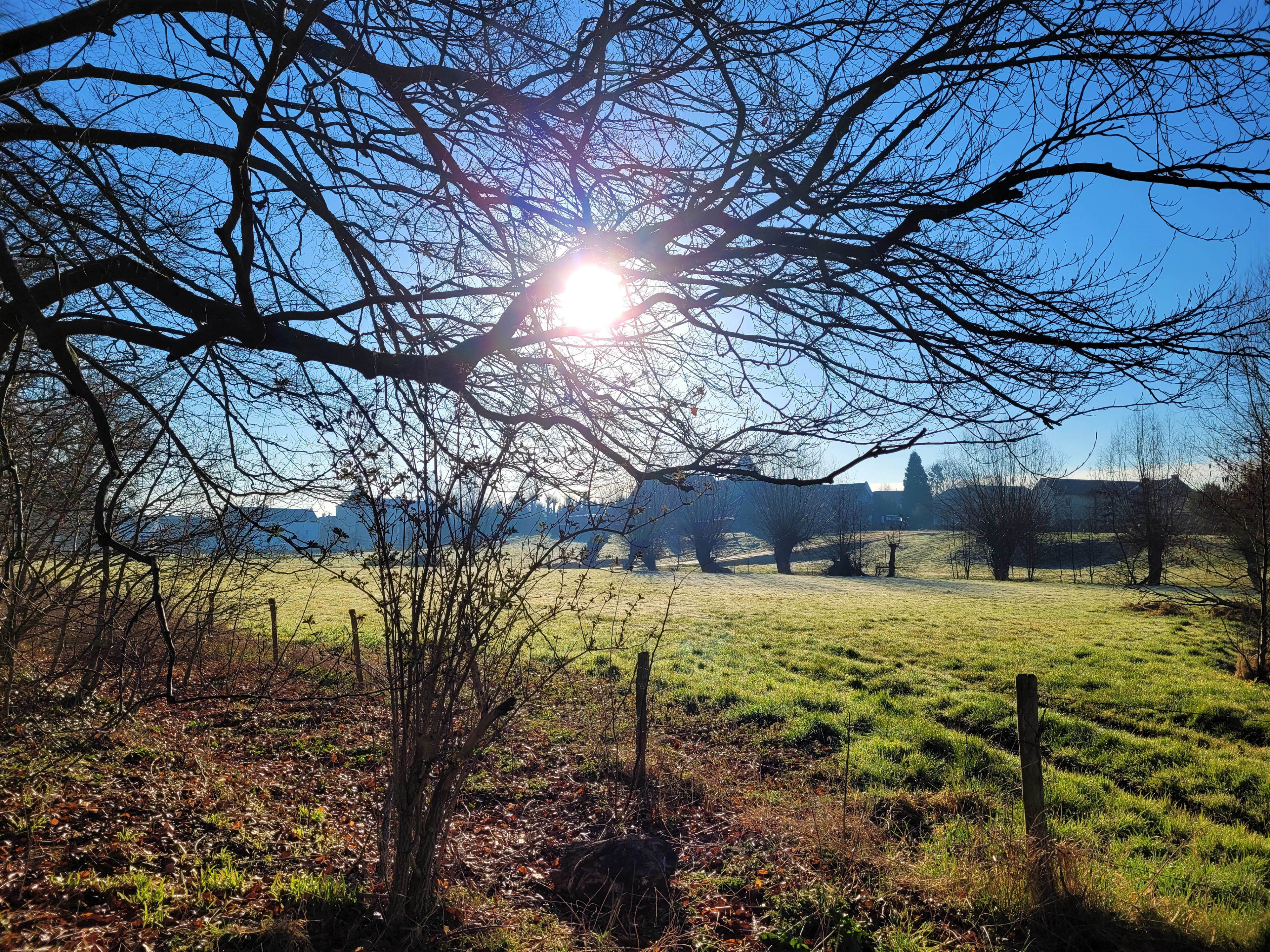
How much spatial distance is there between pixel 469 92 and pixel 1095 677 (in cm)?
1244

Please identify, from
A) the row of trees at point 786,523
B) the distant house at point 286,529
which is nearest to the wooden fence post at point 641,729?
the distant house at point 286,529

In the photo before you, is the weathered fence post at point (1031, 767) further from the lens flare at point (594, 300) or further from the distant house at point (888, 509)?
the distant house at point (888, 509)

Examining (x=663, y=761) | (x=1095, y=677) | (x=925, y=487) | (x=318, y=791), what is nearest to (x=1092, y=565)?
(x=925, y=487)

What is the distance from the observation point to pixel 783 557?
4281 cm

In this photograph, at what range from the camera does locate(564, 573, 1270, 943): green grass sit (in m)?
4.98

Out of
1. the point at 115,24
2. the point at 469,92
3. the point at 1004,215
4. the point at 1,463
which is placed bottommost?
Result: the point at 1,463

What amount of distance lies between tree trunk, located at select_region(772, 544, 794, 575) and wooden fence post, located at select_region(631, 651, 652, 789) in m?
36.4

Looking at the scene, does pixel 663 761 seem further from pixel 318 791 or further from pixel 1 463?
pixel 1 463

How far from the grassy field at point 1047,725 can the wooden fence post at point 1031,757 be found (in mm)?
222

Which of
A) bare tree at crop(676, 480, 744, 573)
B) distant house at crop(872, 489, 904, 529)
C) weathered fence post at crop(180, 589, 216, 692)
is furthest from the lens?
distant house at crop(872, 489, 904, 529)

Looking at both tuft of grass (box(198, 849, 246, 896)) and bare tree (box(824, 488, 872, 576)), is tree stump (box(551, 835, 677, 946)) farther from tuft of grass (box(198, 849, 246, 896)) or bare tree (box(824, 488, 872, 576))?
bare tree (box(824, 488, 872, 576))

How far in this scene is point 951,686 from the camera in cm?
1085

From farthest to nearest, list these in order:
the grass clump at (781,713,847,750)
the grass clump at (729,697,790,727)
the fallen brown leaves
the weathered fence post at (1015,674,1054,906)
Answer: the grass clump at (729,697,790,727) < the grass clump at (781,713,847,750) < the weathered fence post at (1015,674,1054,906) < the fallen brown leaves

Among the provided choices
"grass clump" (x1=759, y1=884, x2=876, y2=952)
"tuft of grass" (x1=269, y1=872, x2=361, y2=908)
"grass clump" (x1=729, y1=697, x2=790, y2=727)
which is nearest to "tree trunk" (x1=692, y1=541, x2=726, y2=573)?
"grass clump" (x1=729, y1=697, x2=790, y2=727)
